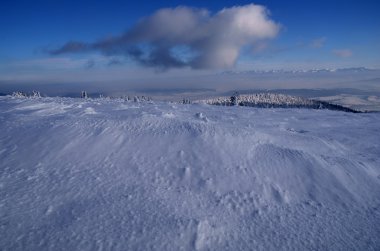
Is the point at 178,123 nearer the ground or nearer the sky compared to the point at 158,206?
nearer the sky

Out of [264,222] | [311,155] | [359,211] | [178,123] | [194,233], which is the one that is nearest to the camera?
[194,233]

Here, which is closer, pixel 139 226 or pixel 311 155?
pixel 139 226

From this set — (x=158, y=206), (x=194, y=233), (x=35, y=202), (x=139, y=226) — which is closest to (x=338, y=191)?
(x=194, y=233)

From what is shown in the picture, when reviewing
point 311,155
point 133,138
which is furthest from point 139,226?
point 311,155

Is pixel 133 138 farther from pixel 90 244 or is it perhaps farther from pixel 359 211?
pixel 359 211

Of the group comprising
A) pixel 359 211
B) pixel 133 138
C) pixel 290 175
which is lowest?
pixel 359 211

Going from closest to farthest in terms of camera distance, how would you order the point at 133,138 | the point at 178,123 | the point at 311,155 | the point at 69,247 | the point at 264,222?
the point at 69,247 → the point at 264,222 → the point at 311,155 → the point at 133,138 → the point at 178,123
